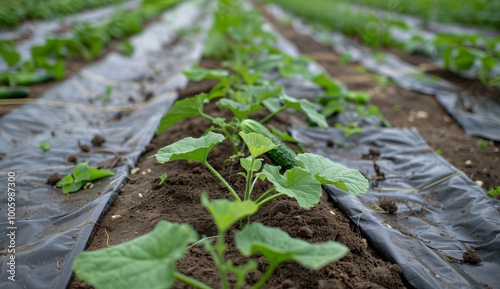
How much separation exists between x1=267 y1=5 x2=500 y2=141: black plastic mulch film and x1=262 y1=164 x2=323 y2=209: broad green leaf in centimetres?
317

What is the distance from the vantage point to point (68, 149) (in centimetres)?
337

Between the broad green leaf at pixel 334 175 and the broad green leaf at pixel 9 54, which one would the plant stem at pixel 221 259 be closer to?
the broad green leaf at pixel 334 175

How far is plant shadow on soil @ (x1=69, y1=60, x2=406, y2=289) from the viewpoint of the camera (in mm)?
1752

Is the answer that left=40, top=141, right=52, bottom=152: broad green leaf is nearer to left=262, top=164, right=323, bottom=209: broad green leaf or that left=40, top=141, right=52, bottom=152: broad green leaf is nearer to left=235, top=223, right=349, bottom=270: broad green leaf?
left=262, top=164, right=323, bottom=209: broad green leaf

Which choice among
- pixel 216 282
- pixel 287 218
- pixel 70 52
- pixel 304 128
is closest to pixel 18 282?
pixel 216 282

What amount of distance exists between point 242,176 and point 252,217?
53cm

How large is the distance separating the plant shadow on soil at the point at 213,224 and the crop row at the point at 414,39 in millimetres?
4247

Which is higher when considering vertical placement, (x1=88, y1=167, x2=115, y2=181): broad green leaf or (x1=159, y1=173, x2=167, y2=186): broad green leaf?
(x1=159, y1=173, x2=167, y2=186): broad green leaf

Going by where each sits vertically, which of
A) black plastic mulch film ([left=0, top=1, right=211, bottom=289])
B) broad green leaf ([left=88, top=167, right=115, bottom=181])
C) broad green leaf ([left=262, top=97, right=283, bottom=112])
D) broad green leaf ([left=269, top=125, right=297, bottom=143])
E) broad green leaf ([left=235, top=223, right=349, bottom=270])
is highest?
broad green leaf ([left=235, top=223, right=349, bottom=270])

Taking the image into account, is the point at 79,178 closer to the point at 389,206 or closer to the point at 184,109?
the point at 184,109

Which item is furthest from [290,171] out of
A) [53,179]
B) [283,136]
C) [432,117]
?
[432,117]

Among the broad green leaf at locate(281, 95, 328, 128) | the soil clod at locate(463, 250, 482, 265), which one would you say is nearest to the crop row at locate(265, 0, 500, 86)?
the broad green leaf at locate(281, 95, 328, 128)

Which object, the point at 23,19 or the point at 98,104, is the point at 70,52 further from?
the point at 23,19

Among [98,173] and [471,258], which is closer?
[471,258]
